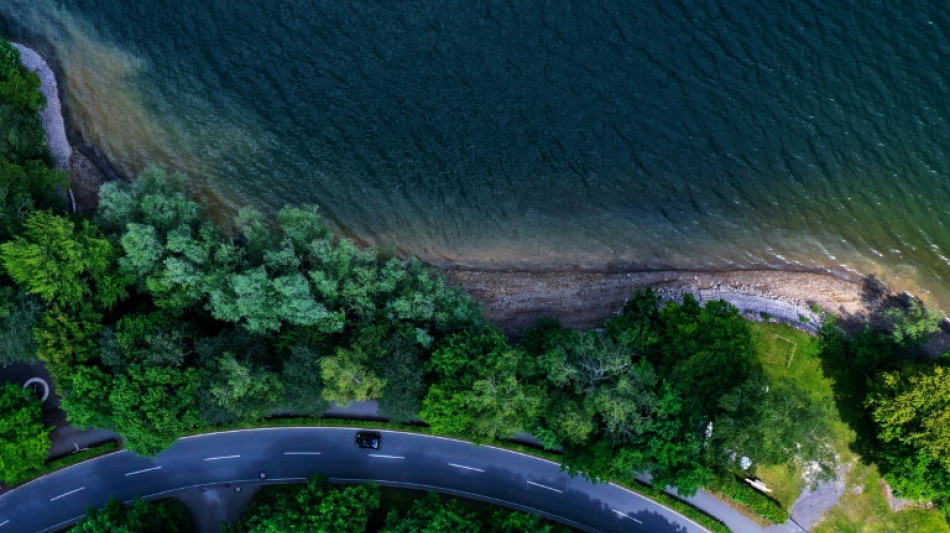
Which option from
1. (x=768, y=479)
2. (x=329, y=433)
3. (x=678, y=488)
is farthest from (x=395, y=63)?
(x=768, y=479)

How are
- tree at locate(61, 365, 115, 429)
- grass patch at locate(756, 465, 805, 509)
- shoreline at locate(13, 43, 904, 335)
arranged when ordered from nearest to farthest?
tree at locate(61, 365, 115, 429) → grass patch at locate(756, 465, 805, 509) → shoreline at locate(13, 43, 904, 335)

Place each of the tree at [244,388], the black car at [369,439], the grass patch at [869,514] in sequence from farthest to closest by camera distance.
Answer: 1. the black car at [369,439]
2. the grass patch at [869,514]
3. the tree at [244,388]

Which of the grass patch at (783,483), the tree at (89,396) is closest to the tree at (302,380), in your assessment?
the tree at (89,396)

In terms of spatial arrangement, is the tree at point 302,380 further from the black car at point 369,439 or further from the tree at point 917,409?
the tree at point 917,409

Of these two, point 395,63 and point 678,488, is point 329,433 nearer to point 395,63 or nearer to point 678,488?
point 678,488

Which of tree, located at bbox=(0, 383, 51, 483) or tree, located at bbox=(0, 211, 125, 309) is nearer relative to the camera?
tree, located at bbox=(0, 211, 125, 309)

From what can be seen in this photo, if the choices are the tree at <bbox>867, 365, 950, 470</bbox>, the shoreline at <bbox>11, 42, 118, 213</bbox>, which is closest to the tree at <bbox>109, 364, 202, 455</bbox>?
the shoreline at <bbox>11, 42, 118, 213</bbox>

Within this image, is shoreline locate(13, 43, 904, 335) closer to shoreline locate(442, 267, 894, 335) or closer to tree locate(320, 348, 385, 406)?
shoreline locate(442, 267, 894, 335)
